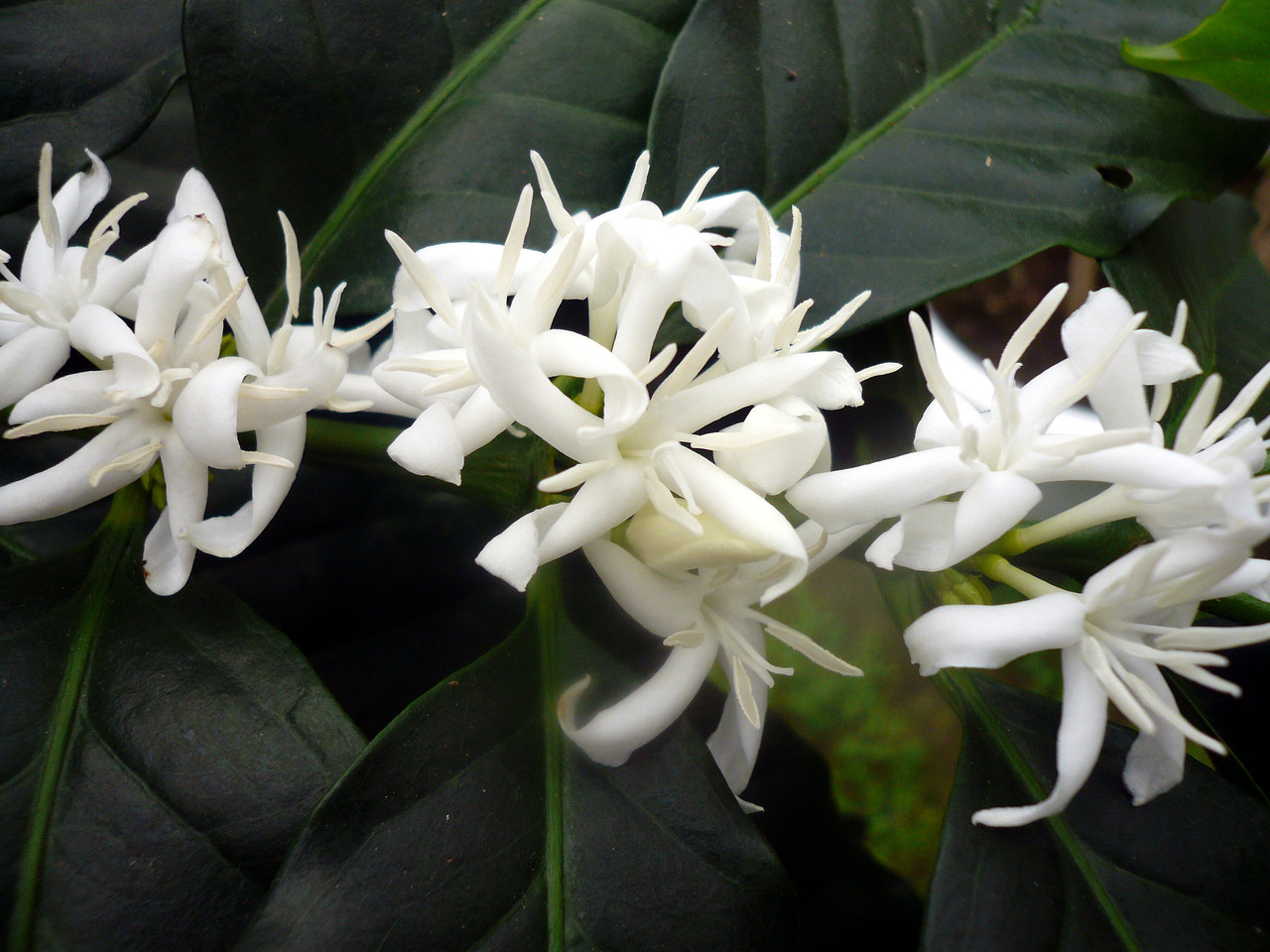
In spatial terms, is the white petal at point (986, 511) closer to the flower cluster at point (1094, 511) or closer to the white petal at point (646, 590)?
the flower cluster at point (1094, 511)

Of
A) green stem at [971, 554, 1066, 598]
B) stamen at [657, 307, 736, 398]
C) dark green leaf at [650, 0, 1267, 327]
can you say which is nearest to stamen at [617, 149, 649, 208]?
stamen at [657, 307, 736, 398]

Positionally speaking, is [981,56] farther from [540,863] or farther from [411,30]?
[540,863]

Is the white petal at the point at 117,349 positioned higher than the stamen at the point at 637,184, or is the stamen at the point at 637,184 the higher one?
the stamen at the point at 637,184

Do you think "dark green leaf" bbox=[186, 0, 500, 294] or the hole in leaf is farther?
the hole in leaf

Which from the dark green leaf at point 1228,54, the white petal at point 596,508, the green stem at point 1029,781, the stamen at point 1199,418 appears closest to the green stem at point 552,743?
the white petal at point 596,508

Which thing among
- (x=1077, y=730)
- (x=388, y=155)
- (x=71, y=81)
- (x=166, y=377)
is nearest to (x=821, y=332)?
(x=1077, y=730)

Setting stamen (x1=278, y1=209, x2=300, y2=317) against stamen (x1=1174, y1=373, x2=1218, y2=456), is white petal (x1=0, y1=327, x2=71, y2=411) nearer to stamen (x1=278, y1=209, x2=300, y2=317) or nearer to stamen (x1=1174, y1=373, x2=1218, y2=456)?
stamen (x1=278, y1=209, x2=300, y2=317)
